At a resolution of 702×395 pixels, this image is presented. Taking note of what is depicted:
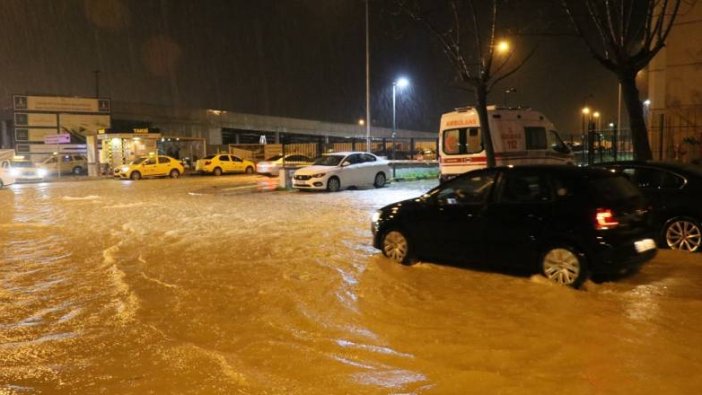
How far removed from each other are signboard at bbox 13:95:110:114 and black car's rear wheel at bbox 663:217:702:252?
48945 mm

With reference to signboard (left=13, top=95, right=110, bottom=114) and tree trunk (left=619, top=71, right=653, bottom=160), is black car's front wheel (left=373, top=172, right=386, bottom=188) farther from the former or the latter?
signboard (left=13, top=95, right=110, bottom=114)

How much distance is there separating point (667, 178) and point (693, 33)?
11291 millimetres

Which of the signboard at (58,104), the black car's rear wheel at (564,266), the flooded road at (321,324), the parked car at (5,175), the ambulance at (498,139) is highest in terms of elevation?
the signboard at (58,104)

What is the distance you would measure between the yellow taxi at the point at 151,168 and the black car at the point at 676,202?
98.2 ft

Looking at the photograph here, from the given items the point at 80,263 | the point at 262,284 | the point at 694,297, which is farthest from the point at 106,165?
the point at 694,297

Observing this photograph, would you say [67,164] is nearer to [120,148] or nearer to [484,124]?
[120,148]

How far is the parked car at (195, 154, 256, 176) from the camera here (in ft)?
124

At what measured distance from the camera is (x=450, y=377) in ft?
15.7

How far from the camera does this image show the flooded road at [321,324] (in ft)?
15.7

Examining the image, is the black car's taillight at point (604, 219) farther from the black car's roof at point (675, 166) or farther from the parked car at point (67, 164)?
the parked car at point (67, 164)

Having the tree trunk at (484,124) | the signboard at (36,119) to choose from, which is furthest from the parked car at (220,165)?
the tree trunk at (484,124)

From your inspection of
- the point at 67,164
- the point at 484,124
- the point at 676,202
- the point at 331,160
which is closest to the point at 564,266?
the point at 676,202

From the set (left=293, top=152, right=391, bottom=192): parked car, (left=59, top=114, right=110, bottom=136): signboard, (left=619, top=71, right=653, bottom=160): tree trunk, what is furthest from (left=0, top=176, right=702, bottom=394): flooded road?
(left=59, top=114, right=110, bottom=136): signboard

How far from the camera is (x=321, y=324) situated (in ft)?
20.5
